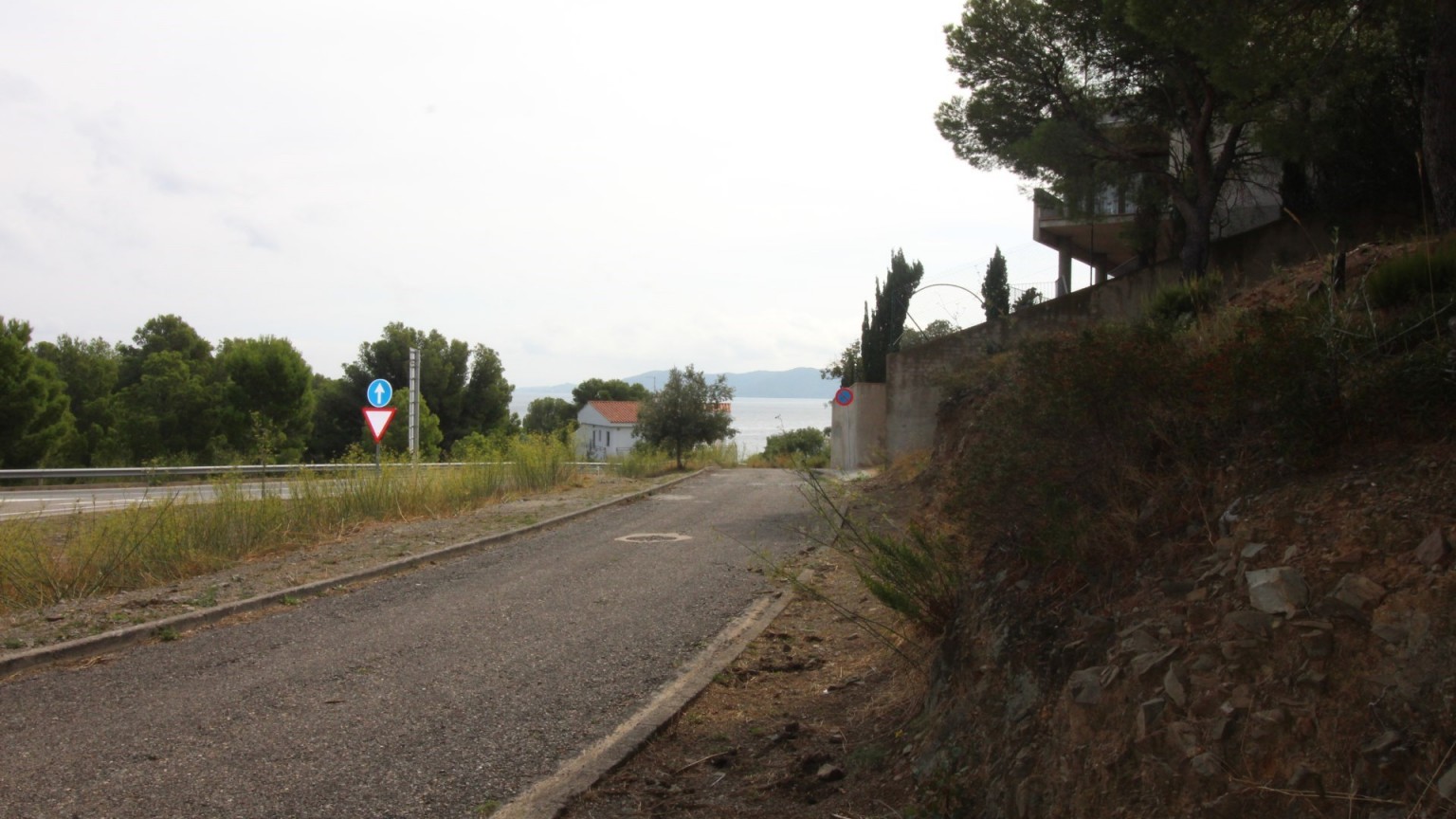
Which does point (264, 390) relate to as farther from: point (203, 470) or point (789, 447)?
point (203, 470)

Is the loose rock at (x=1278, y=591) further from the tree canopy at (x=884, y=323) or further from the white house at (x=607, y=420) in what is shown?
the white house at (x=607, y=420)

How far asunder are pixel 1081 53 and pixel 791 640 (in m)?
14.3

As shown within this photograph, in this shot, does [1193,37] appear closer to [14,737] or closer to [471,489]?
[14,737]

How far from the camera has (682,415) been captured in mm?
35000

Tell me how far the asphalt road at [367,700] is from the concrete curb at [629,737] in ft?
0.40

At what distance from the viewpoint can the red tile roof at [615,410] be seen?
316 ft

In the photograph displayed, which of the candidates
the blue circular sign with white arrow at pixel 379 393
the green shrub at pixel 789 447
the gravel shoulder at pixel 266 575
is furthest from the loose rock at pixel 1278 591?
the green shrub at pixel 789 447

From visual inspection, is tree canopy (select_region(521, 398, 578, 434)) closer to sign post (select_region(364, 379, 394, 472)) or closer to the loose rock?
sign post (select_region(364, 379, 394, 472))

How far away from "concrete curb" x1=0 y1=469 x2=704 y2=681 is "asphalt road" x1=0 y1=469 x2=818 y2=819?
0.77 feet

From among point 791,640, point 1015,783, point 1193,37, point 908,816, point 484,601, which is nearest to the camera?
point 1015,783

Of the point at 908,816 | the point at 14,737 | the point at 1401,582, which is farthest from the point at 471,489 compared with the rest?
the point at 1401,582

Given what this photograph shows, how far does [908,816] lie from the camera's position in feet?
11.5

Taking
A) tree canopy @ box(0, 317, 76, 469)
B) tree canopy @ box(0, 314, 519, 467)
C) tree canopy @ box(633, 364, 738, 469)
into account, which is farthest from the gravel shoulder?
tree canopy @ box(0, 317, 76, 469)

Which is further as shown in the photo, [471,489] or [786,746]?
[471,489]
